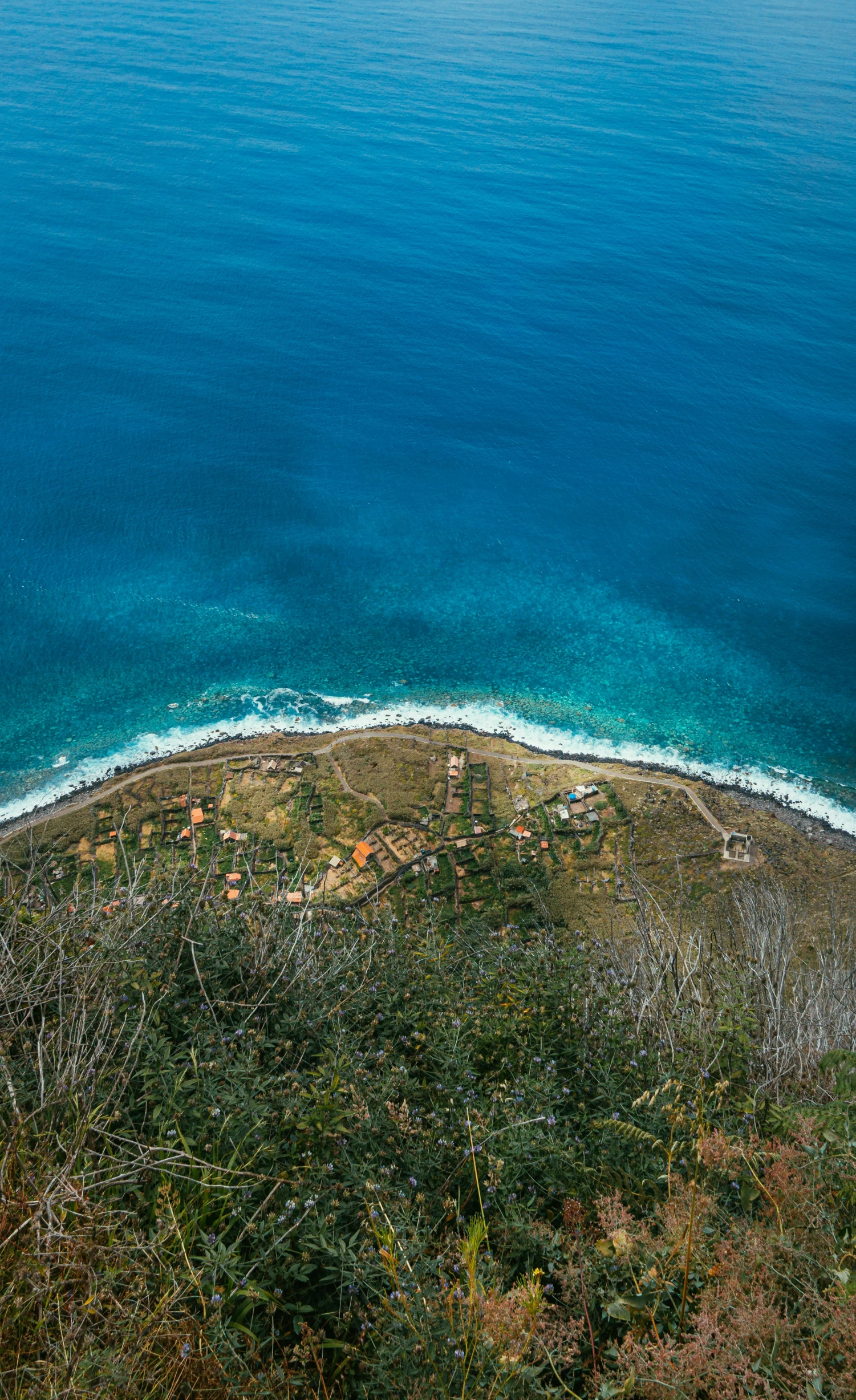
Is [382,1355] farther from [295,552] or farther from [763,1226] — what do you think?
[295,552]

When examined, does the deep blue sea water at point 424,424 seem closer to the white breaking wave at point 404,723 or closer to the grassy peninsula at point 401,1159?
the white breaking wave at point 404,723

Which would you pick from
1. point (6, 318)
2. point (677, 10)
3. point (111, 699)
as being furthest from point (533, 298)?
point (677, 10)

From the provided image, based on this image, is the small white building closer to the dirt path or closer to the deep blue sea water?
the dirt path

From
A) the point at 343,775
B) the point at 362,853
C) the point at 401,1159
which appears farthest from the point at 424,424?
the point at 401,1159

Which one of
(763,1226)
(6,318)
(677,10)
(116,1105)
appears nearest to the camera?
(763,1226)

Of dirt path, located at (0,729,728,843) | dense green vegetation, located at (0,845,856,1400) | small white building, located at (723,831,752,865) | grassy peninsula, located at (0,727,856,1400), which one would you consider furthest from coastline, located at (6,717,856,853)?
dense green vegetation, located at (0,845,856,1400)

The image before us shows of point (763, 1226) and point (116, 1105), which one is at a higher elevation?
point (116, 1105)
